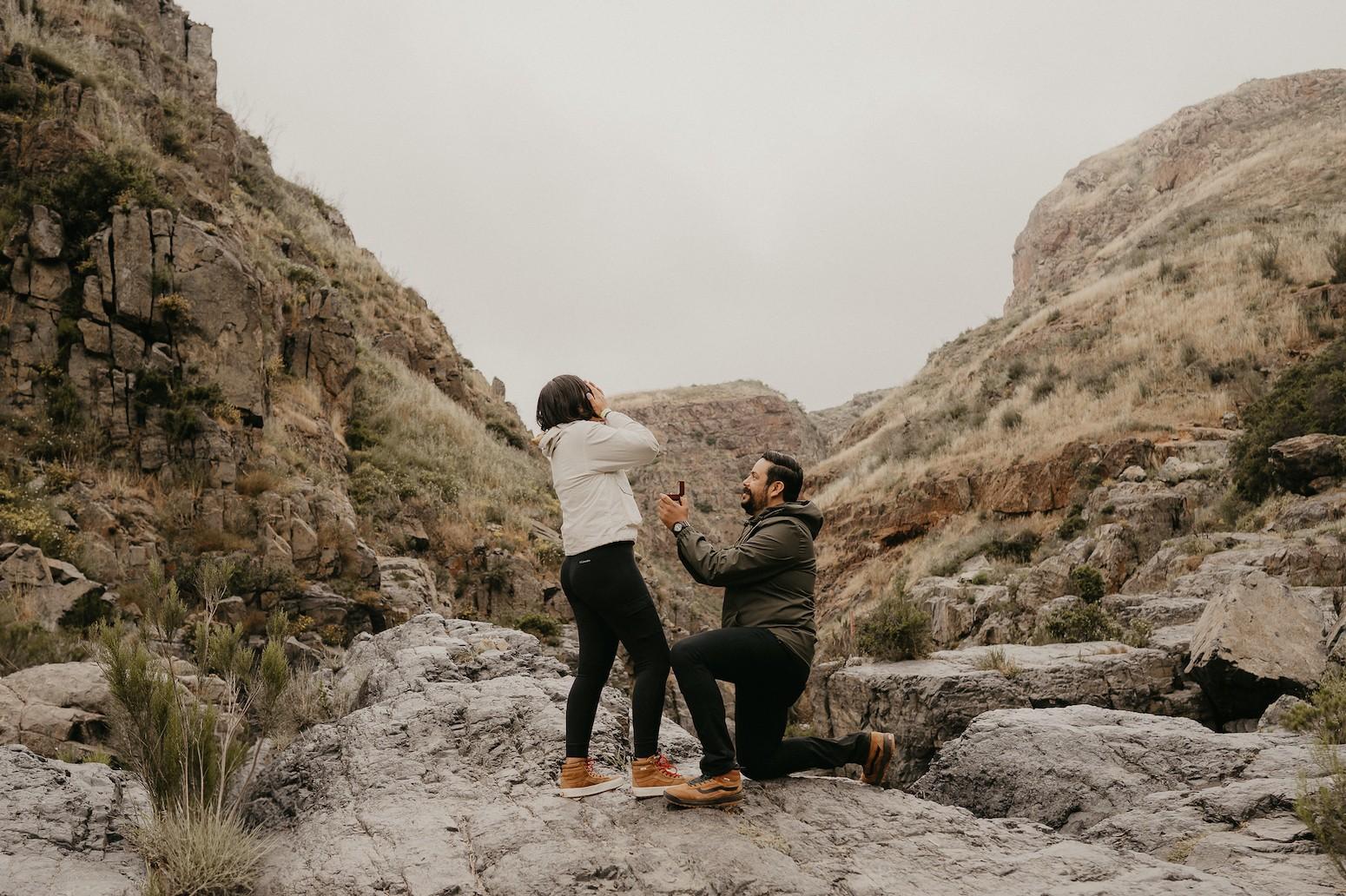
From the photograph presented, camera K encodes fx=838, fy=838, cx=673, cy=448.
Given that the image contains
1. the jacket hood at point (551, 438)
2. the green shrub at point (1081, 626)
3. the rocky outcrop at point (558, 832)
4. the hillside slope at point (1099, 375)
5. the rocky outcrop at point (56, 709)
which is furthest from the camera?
the hillside slope at point (1099, 375)

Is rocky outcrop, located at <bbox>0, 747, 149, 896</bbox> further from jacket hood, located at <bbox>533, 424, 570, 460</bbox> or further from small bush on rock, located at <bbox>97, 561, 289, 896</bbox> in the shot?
jacket hood, located at <bbox>533, 424, 570, 460</bbox>

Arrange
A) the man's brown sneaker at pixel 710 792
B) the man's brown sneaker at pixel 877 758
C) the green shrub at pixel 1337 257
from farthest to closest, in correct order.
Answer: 1. the green shrub at pixel 1337 257
2. the man's brown sneaker at pixel 877 758
3. the man's brown sneaker at pixel 710 792

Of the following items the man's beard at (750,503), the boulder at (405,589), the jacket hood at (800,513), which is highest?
the man's beard at (750,503)

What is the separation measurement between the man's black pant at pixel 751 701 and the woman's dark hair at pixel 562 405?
1.25 meters

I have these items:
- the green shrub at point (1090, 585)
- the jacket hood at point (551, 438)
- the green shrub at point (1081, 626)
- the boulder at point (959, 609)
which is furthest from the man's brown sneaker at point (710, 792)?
the boulder at point (959, 609)

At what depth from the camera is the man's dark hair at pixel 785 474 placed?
451 cm

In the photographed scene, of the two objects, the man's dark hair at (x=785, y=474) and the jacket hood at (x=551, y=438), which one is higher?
the jacket hood at (x=551, y=438)

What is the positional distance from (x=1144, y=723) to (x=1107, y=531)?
9.29 metres

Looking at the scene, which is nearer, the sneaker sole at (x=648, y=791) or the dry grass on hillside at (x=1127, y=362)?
the sneaker sole at (x=648, y=791)

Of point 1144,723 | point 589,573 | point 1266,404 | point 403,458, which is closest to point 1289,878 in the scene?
point 1144,723

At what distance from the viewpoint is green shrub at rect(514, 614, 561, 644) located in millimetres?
13203

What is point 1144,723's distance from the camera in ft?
16.4

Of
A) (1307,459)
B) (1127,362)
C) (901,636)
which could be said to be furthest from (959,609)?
(1127,362)

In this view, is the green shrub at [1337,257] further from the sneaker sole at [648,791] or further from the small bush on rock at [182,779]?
the small bush on rock at [182,779]
